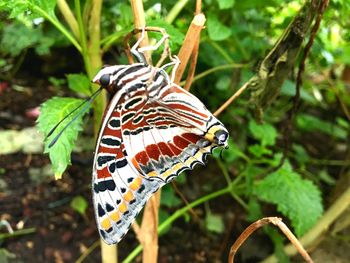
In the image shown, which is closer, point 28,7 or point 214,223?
point 28,7

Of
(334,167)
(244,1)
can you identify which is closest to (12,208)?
(244,1)

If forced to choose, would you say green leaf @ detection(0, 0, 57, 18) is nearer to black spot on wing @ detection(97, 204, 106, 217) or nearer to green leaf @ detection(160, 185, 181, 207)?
black spot on wing @ detection(97, 204, 106, 217)

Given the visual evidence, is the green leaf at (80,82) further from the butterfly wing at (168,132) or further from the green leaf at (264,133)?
the green leaf at (264,133)

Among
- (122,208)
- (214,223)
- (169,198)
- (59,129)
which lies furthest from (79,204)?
(122,208)

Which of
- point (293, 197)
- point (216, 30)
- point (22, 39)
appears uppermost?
point (216, 30)

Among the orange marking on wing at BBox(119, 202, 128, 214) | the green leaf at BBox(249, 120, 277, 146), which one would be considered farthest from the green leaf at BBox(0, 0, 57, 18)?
the green leaf at BBox(249, 120, 277, 146)

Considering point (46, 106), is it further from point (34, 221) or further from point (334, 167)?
point (334, 167)

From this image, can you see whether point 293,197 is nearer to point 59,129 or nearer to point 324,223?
point 324,223
